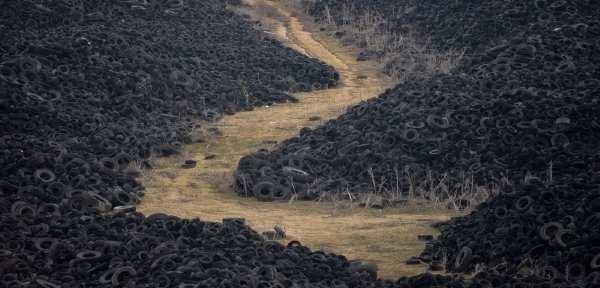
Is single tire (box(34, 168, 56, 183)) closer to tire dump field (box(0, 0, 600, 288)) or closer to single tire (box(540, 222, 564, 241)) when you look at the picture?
tire dump field (box(0, 0, 600, 288))

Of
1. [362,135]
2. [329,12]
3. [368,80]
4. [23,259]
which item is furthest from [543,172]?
[329,12]

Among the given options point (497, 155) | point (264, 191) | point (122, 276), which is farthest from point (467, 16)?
point (122, 276)

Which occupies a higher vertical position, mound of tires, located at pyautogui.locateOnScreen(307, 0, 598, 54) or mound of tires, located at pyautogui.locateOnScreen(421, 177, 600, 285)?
mound of tires, located at pyautogui.locateOnScreen(307, 0, 598, 54)

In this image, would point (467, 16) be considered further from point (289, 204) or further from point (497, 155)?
point (289, 204)

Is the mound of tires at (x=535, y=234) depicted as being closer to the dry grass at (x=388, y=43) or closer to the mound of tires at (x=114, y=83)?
the mound of tires at (x=114, y=83)

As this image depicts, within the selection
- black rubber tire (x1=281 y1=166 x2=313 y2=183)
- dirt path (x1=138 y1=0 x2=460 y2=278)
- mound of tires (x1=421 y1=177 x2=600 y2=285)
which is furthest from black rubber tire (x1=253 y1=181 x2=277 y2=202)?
mound of tires (x1=421 y1=177 x2=600 y2=285)

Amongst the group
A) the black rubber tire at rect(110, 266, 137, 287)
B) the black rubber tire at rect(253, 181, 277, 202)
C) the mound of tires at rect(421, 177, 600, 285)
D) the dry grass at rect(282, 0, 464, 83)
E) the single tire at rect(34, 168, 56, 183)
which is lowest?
the black rubber tire at rect(110, 266, 137, 287)

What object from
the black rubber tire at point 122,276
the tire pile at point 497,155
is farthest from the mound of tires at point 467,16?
the black rubber tire at point 122,276
